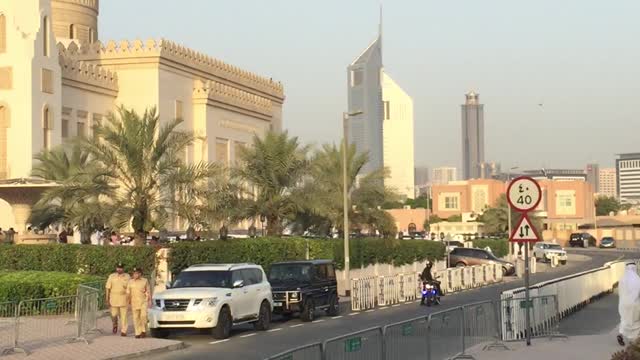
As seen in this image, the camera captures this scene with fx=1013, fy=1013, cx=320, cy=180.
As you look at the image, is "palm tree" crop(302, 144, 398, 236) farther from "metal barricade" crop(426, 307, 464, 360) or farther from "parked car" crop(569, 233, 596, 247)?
"parked car" crop(569, 233, 596, 247)

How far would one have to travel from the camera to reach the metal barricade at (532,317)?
62.7ft

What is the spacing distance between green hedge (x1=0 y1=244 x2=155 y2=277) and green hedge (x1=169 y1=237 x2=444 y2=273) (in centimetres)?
101

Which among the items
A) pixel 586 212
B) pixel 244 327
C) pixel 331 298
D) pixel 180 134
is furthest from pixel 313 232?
pixel 586 212

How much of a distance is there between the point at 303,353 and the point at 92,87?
180 ft

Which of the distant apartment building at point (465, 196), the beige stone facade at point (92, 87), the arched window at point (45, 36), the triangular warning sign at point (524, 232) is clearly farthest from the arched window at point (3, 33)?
the distant apartment building at point (465, 196)

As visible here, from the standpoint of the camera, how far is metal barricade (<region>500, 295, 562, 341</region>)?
19.1 metres

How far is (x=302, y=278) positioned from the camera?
26.5 m

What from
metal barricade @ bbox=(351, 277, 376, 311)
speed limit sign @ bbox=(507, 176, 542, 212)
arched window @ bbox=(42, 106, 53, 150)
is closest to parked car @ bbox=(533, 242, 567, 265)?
arched window @ bbox=(42, 106, 53, 150)

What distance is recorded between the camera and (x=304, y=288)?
1012 inches

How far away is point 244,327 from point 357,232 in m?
26.3

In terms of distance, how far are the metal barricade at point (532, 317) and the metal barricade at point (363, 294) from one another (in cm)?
830

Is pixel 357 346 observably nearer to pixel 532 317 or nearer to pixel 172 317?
pixel 532 317

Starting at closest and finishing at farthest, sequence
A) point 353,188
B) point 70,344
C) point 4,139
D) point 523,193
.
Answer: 1. point 523,193
2. point 70,344
3. point 353,188
4. point 4,139

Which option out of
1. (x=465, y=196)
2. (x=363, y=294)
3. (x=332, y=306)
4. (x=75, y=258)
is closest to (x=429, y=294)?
(x=363, y=294)
